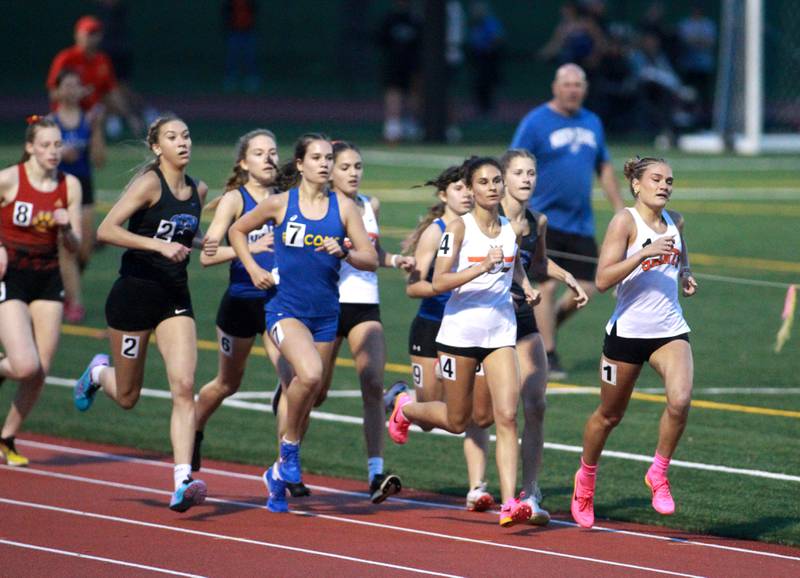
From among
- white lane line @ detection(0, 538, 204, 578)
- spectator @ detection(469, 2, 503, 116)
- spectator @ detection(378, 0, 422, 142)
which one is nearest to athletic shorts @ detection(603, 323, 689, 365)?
white lane line @ detection(0, 538, 204, 578)

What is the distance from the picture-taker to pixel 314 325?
33.0ft

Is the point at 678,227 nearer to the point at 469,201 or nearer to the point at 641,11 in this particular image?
the point at 469,201

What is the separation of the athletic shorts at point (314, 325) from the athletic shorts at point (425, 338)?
2.03 feet

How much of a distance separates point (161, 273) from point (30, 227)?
5.38ft

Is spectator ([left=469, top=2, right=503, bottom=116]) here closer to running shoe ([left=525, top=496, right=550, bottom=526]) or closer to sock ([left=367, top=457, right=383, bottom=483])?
sock ([left=367, top=457, right=383, bottom=483])

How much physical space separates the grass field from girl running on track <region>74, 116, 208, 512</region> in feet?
2.60

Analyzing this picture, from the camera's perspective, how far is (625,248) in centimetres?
941

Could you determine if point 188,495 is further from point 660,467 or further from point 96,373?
point 660,467

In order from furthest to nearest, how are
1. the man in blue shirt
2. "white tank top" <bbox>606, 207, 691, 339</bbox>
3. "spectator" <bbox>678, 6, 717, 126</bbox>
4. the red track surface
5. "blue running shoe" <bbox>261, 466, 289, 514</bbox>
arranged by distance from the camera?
"spectator" <bbox>678, 6, 717, 126</bbox>
the man in blue shirt
"blue running shoe" <bbox>261, 466, 289, 514</bbox>
"white tank top" <bbox>606, 207, 691, 339</bbox>
the red track surface

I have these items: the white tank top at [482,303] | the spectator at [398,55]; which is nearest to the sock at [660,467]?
the white tank top at [482,303]

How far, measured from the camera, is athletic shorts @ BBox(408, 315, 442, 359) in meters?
10.5

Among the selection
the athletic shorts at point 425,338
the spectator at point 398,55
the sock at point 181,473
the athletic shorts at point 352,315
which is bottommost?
the sock at point 181,473

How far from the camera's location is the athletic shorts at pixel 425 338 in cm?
1048

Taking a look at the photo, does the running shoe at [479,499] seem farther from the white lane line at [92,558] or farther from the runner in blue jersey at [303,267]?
the white lane line at [92,558]
